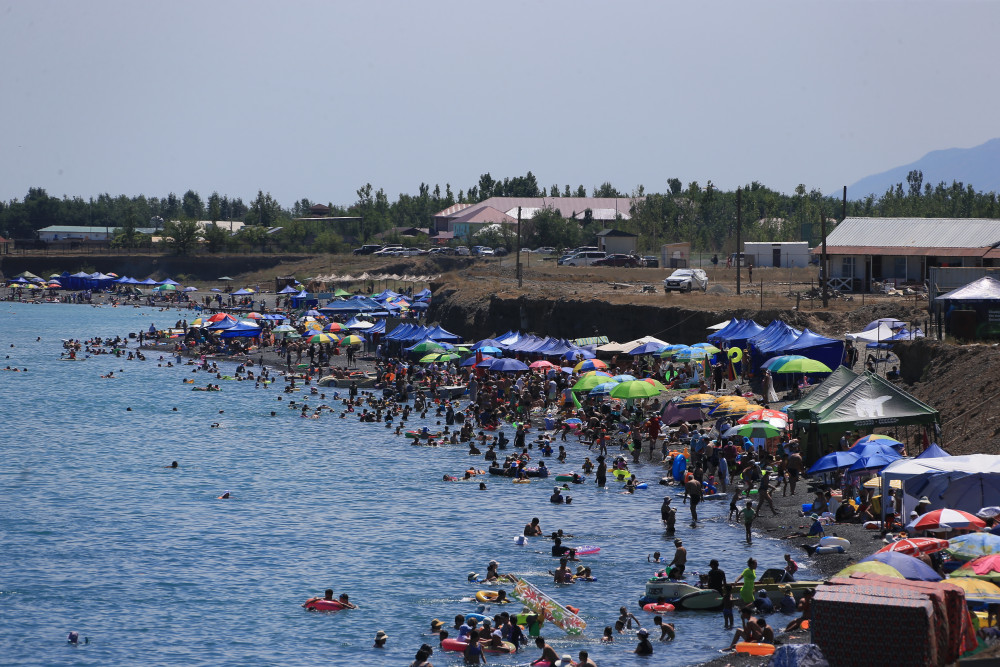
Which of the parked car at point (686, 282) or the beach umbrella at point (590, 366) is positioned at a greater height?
the parked car at point (686, 282)

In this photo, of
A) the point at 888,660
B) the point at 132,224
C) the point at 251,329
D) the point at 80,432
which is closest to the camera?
the point at 888,660

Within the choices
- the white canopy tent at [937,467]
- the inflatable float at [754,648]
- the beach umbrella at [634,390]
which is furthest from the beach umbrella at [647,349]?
the inflatable float at [754,648]

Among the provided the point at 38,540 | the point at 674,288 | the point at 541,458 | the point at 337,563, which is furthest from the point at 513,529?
the point at 674,288

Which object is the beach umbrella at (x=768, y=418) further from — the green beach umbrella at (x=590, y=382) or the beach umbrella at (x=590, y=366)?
the beach umbrella at (x=590, y=366)

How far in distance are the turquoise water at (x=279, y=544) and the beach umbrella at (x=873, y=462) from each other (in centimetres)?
256

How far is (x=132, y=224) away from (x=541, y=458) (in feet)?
393

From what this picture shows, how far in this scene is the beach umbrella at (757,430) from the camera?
27.3 meters

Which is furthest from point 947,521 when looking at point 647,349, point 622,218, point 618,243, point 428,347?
point 622,218

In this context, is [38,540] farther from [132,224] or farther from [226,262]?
[132,224]

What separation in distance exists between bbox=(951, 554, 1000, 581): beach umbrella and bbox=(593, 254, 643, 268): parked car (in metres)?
67.0

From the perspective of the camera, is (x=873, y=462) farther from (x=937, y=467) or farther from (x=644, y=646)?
(x=644, y=646)

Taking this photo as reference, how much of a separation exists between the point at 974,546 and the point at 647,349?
2515cm

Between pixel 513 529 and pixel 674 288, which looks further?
pixel 674 288

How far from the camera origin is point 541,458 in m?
34.4
